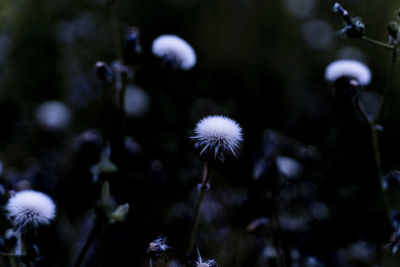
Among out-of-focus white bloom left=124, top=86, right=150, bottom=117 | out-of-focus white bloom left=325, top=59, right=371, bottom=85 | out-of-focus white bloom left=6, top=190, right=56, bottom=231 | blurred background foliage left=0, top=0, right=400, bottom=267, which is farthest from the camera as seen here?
out-of-focus white bloom left=124, top=86, right=150, bottom=117

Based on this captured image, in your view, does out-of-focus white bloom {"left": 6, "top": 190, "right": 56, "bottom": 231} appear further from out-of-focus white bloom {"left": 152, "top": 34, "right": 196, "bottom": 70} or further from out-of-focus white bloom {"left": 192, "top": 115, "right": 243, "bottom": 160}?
out-of-focus white bloom {"left": 152, "top": 34, "right": 196, "bottom": 70}

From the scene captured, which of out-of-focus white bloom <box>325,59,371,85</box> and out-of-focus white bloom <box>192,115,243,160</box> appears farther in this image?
out-of-focus white bloom <box>325,59,371,85</box>

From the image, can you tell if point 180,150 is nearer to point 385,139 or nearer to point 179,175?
point 179,175

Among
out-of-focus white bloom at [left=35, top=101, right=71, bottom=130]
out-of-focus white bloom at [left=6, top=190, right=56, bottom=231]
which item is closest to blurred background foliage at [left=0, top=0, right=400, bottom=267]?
out-of-focus white bloom at [left=35, top=101, right=71, bottom=130]

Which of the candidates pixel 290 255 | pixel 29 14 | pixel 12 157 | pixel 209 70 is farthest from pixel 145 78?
pixel 290 255

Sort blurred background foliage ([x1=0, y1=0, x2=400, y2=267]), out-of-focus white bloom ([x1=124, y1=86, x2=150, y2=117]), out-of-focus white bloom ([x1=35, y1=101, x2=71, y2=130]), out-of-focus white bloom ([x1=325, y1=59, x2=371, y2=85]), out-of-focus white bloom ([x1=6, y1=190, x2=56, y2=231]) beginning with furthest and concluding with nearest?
out-of-focus white bloom ([x1=124, y1=86, x2=150, y2=117]), out-of-focus white bloom ([x1=35, y1=101, x2=71, y2=130]), blurred background foliage ([x1=0, y1=0, x2=400, y2=267]), out-of-focus white bloom ([x1=325, y1=59, x2=371, y2=85]), out-of-focus white bloom ([x1=6, y1=190, x2=56, y2=231])

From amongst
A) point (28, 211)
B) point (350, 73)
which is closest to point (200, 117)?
point (350, 73)

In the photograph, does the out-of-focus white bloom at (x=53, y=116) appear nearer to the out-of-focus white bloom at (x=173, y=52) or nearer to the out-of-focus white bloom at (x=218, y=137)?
the out-of-focus white bloom at (x=173, y=52)
